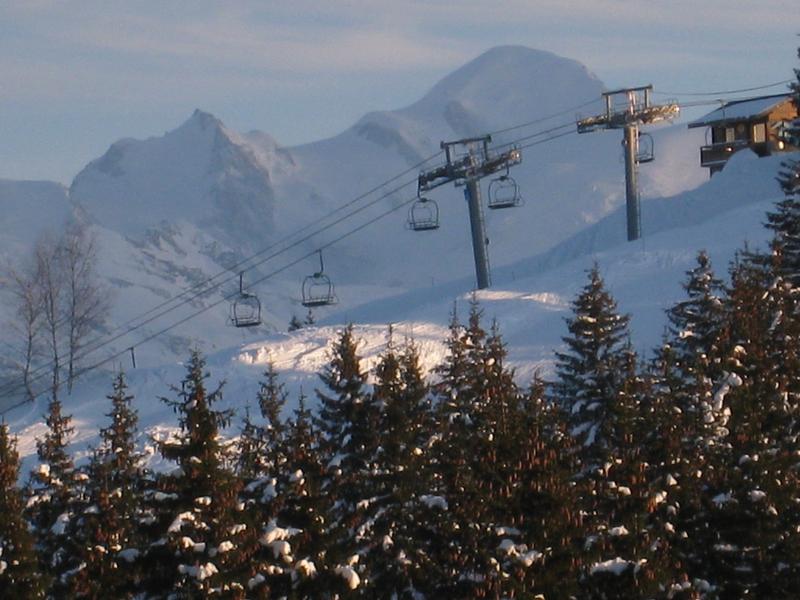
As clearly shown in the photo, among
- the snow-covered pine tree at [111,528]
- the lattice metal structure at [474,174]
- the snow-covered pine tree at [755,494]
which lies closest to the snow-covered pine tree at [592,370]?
the snow-covered pine tree at [755,494]

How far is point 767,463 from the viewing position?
97.5ft

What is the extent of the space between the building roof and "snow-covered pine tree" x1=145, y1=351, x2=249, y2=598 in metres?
67.0

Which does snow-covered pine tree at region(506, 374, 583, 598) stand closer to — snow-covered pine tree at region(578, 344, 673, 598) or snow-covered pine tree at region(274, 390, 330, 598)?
snow-covered pine tree at region(578, 344, 673, 598)

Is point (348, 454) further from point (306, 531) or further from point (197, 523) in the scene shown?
point (197, 523)

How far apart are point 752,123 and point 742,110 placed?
1018 mm

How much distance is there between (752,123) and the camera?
91188 mm

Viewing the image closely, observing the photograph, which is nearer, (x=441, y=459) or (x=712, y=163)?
(x=441, y=459)

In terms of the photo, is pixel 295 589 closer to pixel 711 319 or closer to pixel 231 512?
pixel 231 512

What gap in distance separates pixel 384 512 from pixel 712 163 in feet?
229

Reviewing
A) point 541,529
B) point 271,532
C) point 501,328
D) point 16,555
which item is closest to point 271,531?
point 271,532

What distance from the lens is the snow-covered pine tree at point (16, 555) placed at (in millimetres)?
26016

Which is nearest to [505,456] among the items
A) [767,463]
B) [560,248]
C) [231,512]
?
[231,512]

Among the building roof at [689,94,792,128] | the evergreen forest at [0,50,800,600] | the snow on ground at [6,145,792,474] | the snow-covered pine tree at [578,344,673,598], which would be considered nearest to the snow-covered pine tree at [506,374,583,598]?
the evergreen forest at [0,50,800,600]

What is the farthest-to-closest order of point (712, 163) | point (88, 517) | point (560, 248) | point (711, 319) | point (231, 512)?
1. point (560, 248)
2. point (712, 163)
3. point (711, 319)
4. point (88, 517)
5. point (231, 512)
